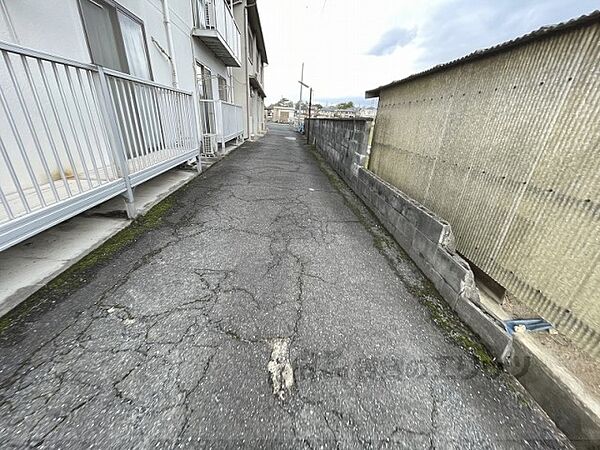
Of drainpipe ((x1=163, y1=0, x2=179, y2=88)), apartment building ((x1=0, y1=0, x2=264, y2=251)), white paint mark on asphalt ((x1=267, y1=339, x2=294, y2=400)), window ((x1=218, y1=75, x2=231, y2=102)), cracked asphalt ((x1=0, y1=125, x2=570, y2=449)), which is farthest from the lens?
A: window ((x1=218, y1=75, x2=231, y2=102))

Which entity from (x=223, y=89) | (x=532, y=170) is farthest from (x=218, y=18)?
(x=532, y=170)

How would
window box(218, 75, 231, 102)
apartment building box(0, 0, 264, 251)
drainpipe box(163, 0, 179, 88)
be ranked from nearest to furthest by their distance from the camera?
apartment building box(0, 0, 264, 251), drainpipe box(163, 0, 179, 88), window box(218, 75, 231, 102)

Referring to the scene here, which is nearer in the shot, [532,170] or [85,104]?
[532,170]

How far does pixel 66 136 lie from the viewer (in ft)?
9.78

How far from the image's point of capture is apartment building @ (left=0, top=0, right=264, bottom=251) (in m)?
1.98

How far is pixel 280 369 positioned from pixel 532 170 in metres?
2.18

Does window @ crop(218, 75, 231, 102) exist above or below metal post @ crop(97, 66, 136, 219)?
above

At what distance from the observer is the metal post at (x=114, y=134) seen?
2535mm

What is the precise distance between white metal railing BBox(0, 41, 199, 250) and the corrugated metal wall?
3.61m

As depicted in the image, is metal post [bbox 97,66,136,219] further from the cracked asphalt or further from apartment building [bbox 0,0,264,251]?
the cracked asphalt

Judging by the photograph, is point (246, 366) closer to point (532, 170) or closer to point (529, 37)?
point (532, 170)

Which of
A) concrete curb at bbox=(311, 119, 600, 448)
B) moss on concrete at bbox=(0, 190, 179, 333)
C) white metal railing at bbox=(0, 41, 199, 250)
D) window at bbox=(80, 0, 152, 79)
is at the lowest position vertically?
moss on concrete at bbox=(0, 190, 179, 333)

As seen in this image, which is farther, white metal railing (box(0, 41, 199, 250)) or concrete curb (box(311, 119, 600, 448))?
white metal railing (box(0, 41, 199, 250))

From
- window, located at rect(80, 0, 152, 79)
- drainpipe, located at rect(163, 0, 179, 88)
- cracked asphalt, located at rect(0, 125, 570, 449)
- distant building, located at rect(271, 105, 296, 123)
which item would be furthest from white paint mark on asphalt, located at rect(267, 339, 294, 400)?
distant building, located at rect(271, 105, 296, 123)
